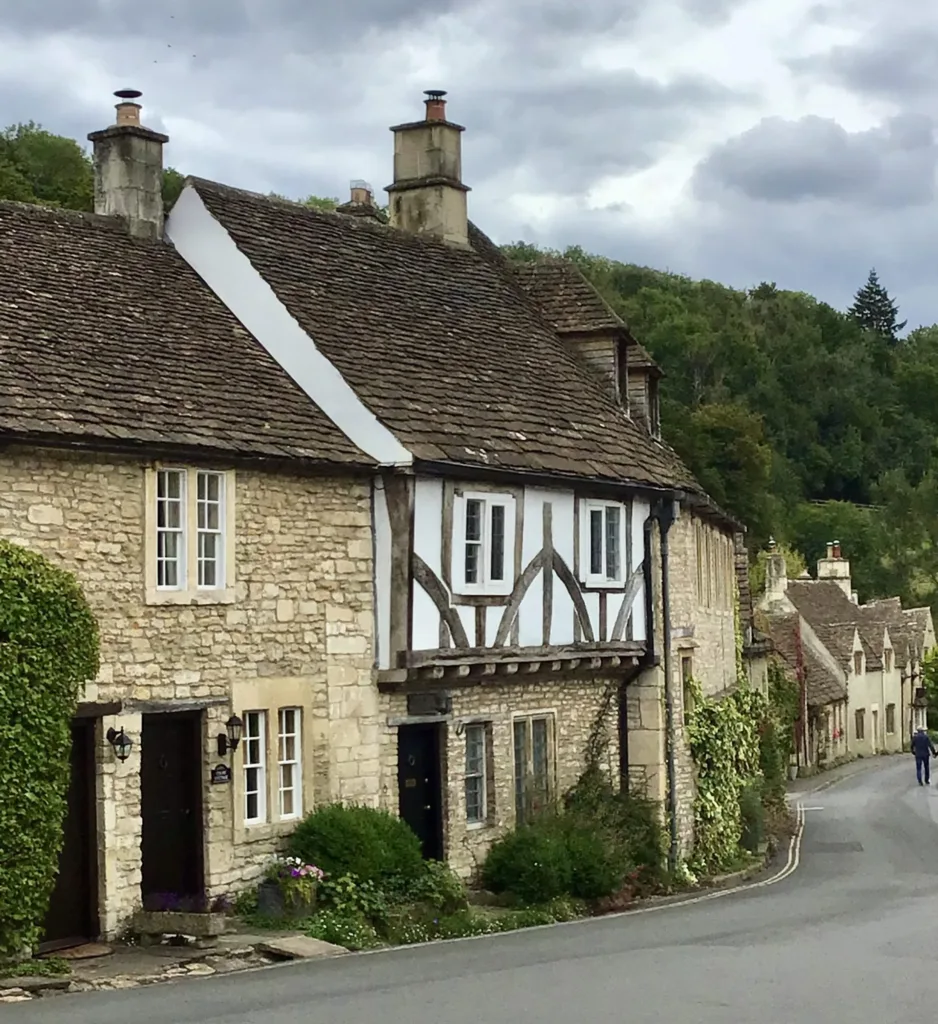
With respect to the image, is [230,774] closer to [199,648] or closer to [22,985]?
[199,648]

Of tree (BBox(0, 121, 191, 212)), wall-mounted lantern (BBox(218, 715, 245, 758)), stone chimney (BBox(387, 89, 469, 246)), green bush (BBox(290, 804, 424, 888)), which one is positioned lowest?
green bush (BBox(290, 804, 424, 888))

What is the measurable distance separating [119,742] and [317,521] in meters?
3.99

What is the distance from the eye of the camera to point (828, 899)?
22.6m

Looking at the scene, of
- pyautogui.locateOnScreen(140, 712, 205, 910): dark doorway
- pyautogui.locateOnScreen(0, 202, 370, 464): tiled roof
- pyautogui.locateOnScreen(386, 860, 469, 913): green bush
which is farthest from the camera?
pyautogui.locateOnScreen(386, 860, 469, 913): green bush

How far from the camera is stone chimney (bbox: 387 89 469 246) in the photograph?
27.8 metres

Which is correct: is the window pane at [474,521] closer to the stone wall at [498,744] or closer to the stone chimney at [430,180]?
the stone wall at [498,744]

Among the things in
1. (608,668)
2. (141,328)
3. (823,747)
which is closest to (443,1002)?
(141,328)

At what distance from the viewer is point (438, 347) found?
78.6ft

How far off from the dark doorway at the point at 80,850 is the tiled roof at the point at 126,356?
3158mm

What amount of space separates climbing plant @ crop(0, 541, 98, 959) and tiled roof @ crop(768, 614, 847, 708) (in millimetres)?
38974

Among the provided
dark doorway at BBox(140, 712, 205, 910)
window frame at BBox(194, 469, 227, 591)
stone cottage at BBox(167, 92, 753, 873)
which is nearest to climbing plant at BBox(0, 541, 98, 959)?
dark doorway at BBox(140, 712, 205, 910)

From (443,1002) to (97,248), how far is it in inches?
468

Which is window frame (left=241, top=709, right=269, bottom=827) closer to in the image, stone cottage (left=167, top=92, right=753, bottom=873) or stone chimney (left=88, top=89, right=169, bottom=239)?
stone cottage (left=167, top=92, right=753, bottom=873)

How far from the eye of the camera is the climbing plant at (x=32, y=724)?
15.2 meters
